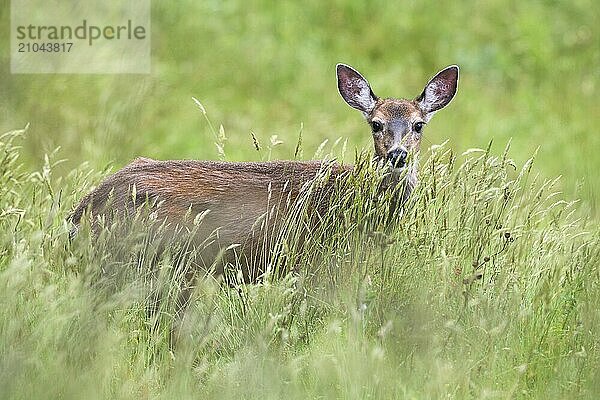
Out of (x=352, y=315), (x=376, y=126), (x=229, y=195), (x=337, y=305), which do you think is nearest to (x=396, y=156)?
(x=376, y=126)

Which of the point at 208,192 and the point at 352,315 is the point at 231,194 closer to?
the point at 208,192

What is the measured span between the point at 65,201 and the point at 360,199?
1521mm

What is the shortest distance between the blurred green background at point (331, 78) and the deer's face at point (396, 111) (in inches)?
99.4

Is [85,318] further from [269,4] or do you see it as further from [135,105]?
[269,4]

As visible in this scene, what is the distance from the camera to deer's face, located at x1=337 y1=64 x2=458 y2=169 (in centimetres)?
612

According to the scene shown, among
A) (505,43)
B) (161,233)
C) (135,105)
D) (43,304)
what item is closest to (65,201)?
(161,233)

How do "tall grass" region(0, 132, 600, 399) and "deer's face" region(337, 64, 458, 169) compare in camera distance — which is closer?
"tall grass" region(0, 132, 600, 399)

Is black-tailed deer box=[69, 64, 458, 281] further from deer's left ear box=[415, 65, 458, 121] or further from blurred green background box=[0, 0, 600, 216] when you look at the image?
blurred green background box=[0, 0, 600, 216]

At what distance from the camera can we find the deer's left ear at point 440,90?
648cm

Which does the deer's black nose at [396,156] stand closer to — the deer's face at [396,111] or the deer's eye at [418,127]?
the deer's face at [396,111]
